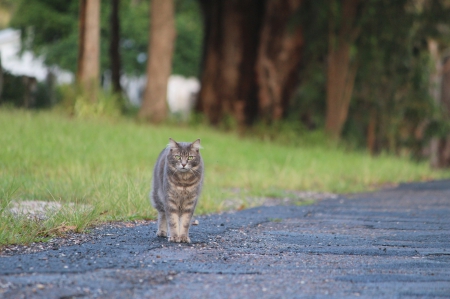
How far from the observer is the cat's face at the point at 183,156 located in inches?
317

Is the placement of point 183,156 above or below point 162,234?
above

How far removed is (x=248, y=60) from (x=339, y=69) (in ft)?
12.7

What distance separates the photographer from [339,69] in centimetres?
2416

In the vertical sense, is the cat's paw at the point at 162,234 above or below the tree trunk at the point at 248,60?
below

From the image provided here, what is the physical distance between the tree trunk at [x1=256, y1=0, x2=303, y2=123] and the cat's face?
1733 cm

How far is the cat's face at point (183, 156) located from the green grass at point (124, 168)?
4.36 feet

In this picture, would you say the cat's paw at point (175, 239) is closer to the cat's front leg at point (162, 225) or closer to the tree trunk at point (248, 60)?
the cat's front leg at point (162, 225)

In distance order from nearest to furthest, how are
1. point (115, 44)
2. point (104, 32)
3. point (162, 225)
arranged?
1. point (162, 225)
2. point (115, 44)
3. point (104, 32)

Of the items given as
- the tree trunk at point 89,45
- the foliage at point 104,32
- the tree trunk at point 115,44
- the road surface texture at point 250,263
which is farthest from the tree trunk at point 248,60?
the road surface texture at point 250,263

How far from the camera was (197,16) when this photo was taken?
42375 millimetres

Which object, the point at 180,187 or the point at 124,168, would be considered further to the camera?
the point at 124,168

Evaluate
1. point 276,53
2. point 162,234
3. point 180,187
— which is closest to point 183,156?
point 180,187

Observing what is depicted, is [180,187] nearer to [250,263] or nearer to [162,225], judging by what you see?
[162,225]

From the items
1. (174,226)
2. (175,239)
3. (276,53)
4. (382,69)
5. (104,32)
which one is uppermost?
(104,32)
